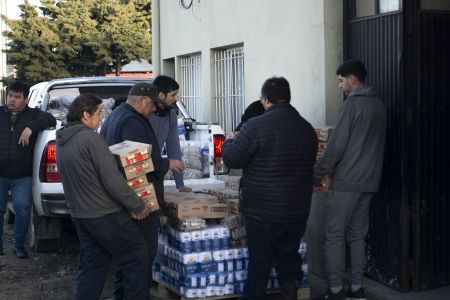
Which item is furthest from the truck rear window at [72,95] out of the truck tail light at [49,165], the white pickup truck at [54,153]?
the truck tail light at [49,165]

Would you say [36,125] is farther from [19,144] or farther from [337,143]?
[337,143]

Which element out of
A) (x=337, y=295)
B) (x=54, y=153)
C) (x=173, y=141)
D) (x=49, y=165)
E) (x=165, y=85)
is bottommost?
(x=337, y=295)

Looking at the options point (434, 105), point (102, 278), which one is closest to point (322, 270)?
point (434, 105)

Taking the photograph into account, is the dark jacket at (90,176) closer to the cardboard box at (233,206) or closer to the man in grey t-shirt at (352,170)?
the cardboard box at (233,206)

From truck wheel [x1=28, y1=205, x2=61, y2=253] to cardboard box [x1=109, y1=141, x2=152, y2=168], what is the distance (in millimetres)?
2795

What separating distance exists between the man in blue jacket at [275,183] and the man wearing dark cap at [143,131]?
0.61 m

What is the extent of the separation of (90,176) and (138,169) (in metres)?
0.41

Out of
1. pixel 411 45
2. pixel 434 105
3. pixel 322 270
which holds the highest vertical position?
pixel 411 45

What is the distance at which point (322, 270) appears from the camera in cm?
671

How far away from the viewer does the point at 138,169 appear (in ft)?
16.7

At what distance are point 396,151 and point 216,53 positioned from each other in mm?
4687

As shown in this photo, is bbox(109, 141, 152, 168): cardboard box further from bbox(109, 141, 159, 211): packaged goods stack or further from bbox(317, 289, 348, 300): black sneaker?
bbox(317, 289, 348, 300): black sneaker

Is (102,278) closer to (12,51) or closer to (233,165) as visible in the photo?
(233,165)

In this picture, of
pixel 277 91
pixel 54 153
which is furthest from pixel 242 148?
pixel 54 153
